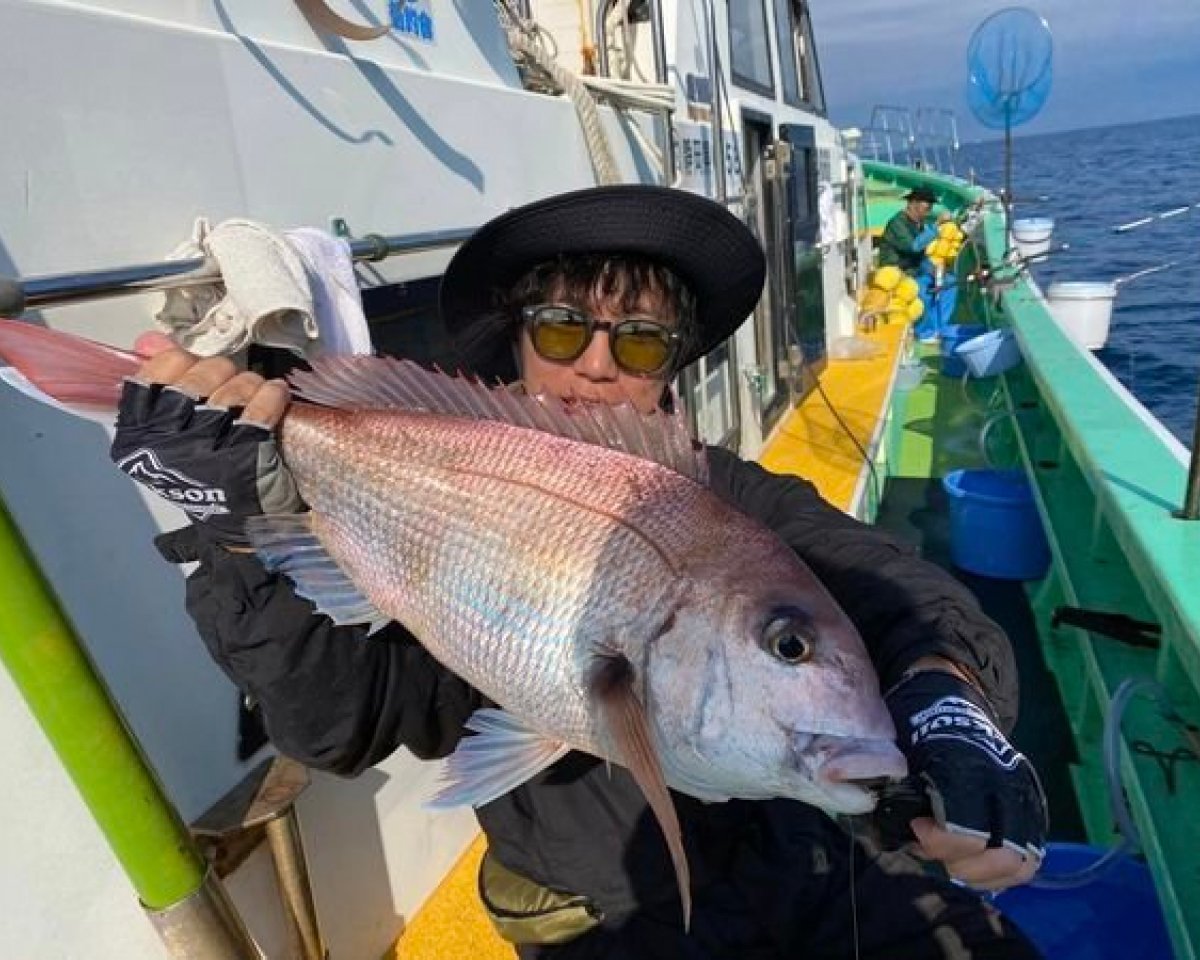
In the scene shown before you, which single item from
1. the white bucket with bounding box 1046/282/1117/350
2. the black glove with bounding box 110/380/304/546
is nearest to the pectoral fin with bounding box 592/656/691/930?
the black glove with bounding box 110/380/304/546

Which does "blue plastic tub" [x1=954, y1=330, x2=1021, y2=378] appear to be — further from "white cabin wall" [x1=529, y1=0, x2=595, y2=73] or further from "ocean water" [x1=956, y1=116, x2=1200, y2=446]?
"white cabin wall" [x1=529, y1=0, x2=595, y2=73]

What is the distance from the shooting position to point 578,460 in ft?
4.16

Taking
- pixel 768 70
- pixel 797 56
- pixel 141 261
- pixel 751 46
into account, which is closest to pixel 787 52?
pixel 797 56

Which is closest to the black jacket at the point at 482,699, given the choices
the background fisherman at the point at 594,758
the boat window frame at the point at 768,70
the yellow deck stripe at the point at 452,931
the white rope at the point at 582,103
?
the background fisherman at the point at 594,758

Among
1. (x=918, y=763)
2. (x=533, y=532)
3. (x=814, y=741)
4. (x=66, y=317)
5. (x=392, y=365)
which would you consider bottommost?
(x=918, y=763)

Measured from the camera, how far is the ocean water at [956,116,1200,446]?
11016mm

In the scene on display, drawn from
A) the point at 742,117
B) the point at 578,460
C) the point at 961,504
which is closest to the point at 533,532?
the point at 578,460

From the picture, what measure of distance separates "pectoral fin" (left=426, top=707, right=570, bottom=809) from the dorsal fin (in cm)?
43

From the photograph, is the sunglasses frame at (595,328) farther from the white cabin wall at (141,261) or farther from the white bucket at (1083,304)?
the white bucket at (1083,304)

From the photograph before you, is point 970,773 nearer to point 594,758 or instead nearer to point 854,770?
point 854,770

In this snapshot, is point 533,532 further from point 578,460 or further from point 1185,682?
point 1185,682

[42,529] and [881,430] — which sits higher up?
[42,529]

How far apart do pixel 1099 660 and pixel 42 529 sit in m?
3.58

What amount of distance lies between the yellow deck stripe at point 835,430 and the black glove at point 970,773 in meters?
3.48
